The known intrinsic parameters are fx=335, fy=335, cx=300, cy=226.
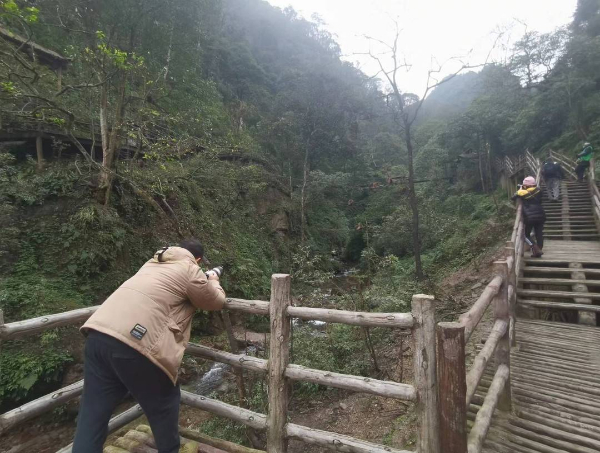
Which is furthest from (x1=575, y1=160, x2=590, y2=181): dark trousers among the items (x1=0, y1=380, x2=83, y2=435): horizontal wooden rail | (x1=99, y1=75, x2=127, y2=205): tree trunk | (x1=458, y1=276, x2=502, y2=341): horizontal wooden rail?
(x1=0, y1=380, x2=83, y2=435): horizontal wooden rail

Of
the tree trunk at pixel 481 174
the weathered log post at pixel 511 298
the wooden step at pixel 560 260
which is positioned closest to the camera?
the weathered log post at pixel 511 298

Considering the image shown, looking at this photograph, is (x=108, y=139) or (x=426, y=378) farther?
(x=108, y=139)

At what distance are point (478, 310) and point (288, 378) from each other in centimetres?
Result: 160

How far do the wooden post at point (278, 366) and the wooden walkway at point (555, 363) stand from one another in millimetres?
1653

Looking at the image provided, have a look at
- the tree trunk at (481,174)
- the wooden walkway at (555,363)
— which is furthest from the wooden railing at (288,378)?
the tree trunk at (481,174)

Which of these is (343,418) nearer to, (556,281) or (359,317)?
(359,317)

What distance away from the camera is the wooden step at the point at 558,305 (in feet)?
17.4

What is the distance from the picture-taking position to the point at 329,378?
2.44 meters

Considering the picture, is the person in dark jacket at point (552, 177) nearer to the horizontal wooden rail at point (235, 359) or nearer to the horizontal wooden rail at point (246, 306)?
the horizontal wooden rail at point (246, 306)

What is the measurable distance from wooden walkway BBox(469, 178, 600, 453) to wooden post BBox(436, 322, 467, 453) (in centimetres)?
97

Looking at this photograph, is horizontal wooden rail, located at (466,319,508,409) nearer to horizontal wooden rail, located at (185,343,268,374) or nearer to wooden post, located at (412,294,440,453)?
wooden post, located at (412,294,440,453)

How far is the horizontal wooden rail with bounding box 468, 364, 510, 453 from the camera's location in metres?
2.32

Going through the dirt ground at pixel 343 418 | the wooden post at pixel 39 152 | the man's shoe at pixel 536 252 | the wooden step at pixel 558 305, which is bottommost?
the dirt ground at pixel 343 418

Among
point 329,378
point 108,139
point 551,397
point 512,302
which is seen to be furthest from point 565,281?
point 108,139
